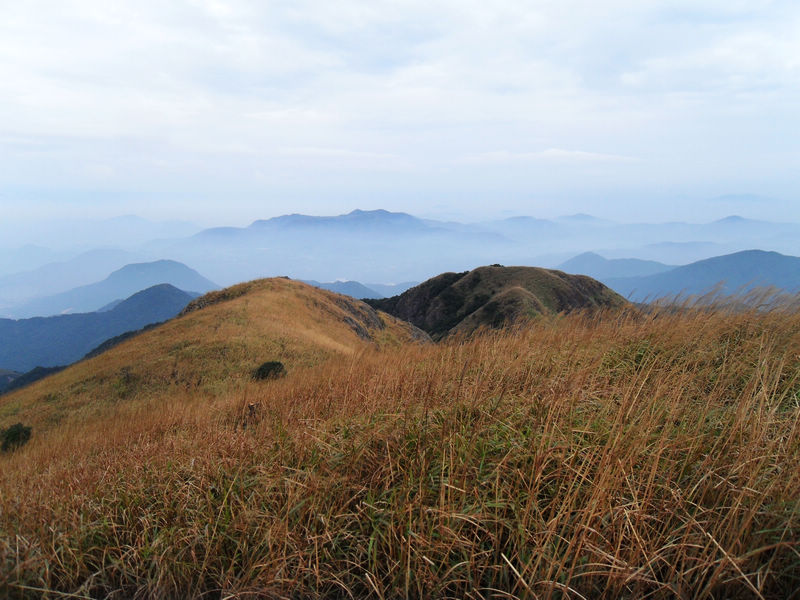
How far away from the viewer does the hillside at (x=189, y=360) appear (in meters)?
21.9

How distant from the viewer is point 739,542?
107 inches

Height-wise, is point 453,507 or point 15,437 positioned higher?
point 453,507

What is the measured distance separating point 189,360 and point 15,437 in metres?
8.37

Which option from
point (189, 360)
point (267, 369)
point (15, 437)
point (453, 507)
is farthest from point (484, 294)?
point (453, 507)

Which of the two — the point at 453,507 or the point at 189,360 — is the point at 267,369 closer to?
the point at 189,360

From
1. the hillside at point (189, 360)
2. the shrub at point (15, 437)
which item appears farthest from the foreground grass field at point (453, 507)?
the shrub at point (15, 437)

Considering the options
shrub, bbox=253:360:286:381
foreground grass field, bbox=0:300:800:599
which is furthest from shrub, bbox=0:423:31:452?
foreground grass field, bbox=0:300:800:599

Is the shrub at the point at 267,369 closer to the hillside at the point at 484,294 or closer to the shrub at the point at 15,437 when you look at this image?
the shrub at the point at 15,437

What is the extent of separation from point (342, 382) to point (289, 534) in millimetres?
3899

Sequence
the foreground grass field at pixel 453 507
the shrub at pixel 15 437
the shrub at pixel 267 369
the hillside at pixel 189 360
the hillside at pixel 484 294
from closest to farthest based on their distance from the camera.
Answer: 1. the foreground grass field at pixel 453 507
2. the shrub at pixel 15 437
3. the shrub at pixel 267 369
4. the hillside at pixel 189 360
5. the hillside at pixel 484 294

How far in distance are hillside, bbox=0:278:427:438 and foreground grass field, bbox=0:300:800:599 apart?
462 inches

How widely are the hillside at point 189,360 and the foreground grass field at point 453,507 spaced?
11.7 m

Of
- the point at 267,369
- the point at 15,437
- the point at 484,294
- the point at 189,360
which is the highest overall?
the point at 484,294

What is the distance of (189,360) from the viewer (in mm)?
24844
